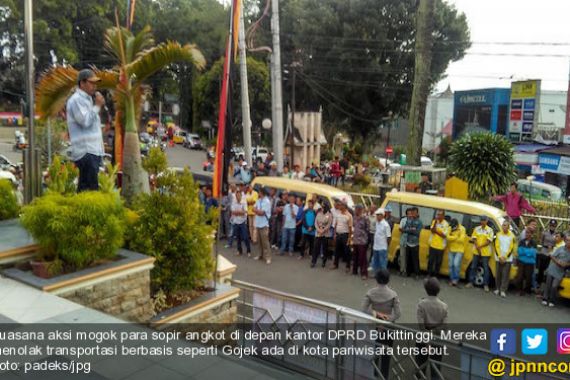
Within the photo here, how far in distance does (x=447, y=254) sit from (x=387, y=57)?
27.8 m

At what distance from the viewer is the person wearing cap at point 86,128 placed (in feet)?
21.4

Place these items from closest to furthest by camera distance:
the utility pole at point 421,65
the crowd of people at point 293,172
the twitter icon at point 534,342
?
the twitter icon at point 534,342 → the utility pole at point 421,65 → the crowd of people at point 293,172

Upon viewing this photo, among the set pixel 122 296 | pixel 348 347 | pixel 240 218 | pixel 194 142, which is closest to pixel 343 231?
pixel 240 218

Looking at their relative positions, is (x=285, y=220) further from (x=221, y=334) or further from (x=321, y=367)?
(x=321, y=367)

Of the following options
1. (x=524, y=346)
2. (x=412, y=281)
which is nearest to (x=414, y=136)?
(x=412, y=281)

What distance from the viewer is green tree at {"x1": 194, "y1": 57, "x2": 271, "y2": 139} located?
42.5m

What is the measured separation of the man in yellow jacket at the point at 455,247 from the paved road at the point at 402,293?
0.97 feet

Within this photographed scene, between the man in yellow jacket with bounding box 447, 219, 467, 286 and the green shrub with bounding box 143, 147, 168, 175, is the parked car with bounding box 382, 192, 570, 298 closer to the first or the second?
the man in yellow jacket with bounding box 447, 219, 467, 286

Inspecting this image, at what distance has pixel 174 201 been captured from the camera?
21.8 feet

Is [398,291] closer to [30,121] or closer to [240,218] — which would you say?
[240,218]

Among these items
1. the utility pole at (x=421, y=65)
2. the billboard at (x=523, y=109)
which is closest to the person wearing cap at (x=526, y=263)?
the utility pole at (x=421, y=65)

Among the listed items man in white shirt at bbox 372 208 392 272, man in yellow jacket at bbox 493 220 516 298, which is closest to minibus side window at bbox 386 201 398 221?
man in white shirt at bbox 372 208 392 272

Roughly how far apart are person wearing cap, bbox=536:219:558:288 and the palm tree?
764 cm

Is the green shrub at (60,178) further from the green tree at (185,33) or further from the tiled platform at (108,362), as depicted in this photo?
the green tree at (185,33)
